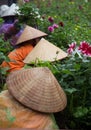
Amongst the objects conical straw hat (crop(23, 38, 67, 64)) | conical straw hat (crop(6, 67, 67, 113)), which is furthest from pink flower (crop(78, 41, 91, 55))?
conical straw hat (crop(23, 38, 67, 64))

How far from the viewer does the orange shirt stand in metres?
4.41

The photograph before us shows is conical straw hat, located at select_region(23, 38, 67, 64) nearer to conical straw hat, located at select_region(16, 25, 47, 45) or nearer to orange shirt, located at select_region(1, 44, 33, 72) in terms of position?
orange shirt, located at select_region(1, 44, 33, 72)

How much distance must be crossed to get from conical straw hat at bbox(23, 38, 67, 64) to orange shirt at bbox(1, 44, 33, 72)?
6.3 inches

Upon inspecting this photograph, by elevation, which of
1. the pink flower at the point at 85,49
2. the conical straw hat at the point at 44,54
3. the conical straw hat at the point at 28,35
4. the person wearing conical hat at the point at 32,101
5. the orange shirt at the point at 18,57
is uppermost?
the pink flower at the point at 85,49

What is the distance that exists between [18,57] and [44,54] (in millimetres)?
485

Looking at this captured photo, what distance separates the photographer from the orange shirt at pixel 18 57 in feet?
14.5

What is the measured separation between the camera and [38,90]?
10.5ft

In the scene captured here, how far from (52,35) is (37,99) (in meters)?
2.98

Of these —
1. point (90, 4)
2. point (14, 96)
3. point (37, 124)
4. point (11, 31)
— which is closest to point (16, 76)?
point (14, 96)

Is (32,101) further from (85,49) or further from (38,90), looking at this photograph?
(85,49)

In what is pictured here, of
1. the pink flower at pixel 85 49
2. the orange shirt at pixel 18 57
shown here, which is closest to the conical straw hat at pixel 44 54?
the orange shirt at pixel 18 57

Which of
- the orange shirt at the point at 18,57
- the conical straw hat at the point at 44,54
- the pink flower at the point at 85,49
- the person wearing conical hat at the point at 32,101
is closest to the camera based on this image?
the person wearing conical hat at the point at 32,101

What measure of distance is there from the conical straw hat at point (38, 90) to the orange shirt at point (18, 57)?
108 cm

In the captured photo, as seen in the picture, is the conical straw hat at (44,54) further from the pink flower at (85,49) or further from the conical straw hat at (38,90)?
the conical straw hat at (38,90)
